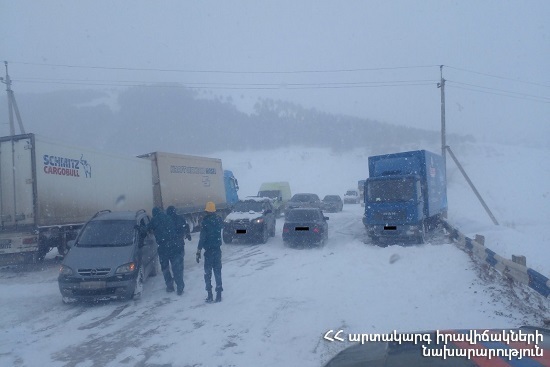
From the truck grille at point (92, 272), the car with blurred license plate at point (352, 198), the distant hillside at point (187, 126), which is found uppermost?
the distant hillside at point (187, 126)

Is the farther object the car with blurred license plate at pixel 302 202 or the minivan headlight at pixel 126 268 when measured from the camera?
the car with blurred license plate at pixel 302 202

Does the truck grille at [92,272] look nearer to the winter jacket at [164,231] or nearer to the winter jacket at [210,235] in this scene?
the winter jacket at [164,231]

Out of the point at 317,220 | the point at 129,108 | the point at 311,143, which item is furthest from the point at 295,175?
the point at 317,220

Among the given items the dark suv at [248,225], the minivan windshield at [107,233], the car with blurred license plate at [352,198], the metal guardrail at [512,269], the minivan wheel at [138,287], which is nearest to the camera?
the metal guardrail at [512,269]

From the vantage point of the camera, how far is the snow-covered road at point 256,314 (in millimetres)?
5746

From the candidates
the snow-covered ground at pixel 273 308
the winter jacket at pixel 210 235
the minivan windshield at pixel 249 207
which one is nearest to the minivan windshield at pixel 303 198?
the minivan windshield at pixel 249 207

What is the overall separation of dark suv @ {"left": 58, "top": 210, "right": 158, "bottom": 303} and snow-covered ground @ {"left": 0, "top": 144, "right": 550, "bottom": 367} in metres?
0.36

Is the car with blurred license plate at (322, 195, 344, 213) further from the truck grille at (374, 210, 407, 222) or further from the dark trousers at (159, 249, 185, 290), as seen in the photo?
the dark trousers at (159, 249, 185, 290)

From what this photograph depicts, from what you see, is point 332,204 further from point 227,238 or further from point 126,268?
point 126,268

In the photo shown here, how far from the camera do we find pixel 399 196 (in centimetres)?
1611

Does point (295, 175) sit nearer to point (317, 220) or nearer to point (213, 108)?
point (213, 108)

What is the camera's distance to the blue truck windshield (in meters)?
16.0

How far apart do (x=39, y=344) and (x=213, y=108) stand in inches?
3433

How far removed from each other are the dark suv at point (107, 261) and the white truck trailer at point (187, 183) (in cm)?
983
